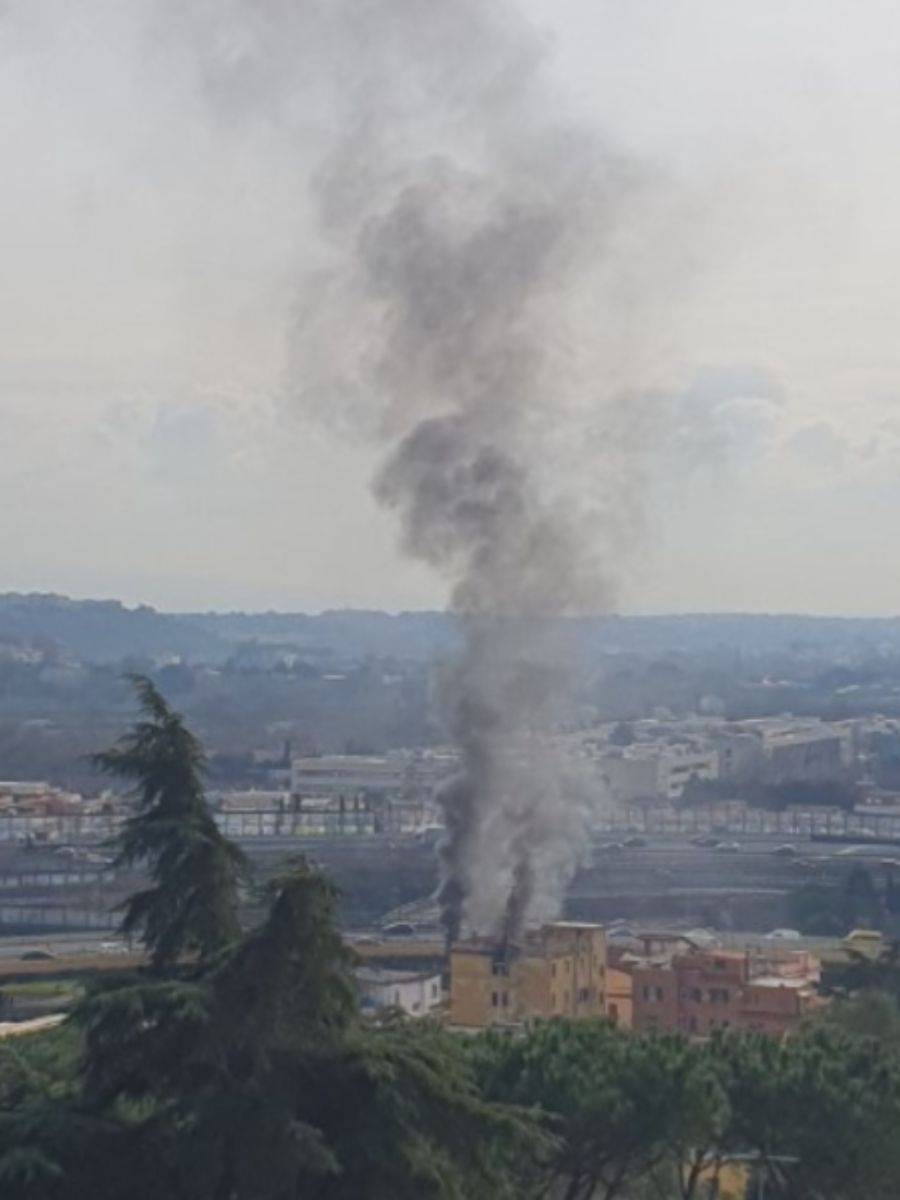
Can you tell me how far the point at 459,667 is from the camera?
35.7m

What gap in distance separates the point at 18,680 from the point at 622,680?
28.3 m

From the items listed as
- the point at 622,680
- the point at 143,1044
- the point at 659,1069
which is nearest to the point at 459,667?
the point at 659,1069

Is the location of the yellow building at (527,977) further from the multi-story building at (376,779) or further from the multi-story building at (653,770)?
the multi-story building at (653,770)

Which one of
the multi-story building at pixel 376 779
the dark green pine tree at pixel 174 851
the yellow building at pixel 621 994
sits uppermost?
the multi-story building at pixel 376 779

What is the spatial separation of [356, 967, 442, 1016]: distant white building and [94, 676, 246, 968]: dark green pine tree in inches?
579

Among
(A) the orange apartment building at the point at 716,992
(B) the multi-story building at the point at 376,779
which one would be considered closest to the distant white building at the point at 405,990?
(A) the orange apartment building at the point at 716,992

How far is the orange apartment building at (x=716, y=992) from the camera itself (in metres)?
30.5

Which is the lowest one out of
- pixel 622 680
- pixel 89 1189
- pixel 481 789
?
pixel 89 1189

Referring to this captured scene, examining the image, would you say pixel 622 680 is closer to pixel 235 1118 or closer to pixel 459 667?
pixel 459 667

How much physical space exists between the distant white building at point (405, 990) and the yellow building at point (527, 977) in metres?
0.50

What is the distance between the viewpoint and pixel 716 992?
31.5 meters

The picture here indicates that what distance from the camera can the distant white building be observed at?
1159 inches

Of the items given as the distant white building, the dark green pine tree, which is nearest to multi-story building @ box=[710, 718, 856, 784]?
Result: the distant white building

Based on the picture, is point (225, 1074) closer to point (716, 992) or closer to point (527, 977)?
point (527, 977)
